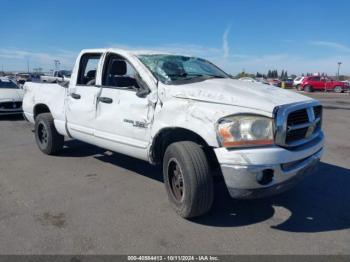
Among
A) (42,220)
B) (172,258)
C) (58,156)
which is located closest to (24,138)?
(58,156)

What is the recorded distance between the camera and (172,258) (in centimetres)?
292

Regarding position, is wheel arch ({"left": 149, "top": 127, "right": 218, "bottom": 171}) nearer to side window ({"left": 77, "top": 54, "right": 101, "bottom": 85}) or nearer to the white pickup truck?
the white pickup truck

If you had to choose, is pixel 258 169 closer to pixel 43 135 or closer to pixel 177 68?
pixel 177 68

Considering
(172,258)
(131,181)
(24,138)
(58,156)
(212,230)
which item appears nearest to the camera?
(172,258)

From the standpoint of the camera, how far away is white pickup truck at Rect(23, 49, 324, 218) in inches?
126

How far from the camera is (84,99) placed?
5051mm

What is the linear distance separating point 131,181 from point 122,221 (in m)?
1.29

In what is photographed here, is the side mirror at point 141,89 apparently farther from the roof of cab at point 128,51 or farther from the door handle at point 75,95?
the door handle at point 75,95

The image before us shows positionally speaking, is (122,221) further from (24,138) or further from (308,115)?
(24,138)

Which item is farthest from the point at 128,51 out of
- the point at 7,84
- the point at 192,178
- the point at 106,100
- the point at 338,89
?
the point at 338,89

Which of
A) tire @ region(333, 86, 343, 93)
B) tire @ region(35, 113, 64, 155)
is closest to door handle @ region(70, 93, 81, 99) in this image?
tire @ region(35, 113, 64, 155)

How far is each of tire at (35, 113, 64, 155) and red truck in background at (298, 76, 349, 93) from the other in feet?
110

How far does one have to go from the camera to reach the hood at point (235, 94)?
10.8 ft

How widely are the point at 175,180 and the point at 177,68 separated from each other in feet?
5.01
